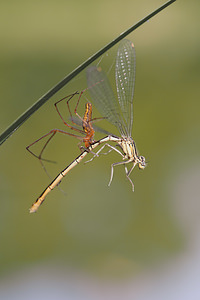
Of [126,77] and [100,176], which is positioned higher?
[126,77]

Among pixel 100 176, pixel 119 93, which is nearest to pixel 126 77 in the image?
pixel 119 93

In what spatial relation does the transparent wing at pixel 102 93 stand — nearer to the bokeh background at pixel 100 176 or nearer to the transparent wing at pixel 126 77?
the transparent wing at pixel 126 77

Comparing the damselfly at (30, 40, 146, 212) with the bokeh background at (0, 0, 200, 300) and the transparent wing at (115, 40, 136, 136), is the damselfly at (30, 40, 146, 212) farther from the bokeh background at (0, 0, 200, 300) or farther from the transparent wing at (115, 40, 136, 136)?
the bokeh background at (0, 0, 200, 300)

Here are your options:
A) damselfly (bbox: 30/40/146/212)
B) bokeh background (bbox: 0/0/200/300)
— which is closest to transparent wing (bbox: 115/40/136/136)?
damselfly (bbox: 30/40/146/212)

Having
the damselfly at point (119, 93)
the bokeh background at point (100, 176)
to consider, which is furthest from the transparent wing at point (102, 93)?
the bokeh background at point (100, 176)

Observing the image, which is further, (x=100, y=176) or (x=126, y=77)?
(x=100, y=176)

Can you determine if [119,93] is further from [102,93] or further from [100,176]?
[100,176]

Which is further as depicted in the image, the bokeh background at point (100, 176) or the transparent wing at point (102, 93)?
the bokeh background at point (100, 176)
